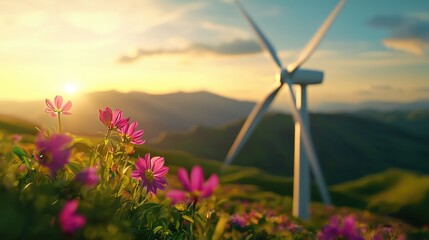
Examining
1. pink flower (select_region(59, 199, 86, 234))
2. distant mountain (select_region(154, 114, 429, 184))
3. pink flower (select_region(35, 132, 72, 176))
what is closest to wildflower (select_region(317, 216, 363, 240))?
pink flower (select_region(35, 132, 72, 176))

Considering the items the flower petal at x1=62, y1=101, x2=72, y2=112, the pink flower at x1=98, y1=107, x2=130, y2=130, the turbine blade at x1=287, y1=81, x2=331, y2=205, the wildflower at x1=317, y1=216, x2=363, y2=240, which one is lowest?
the turbine blade at x1=287, y1=81, x2=331, y2=205

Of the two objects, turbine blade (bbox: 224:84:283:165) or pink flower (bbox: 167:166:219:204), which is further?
turbine blade (bbox: 224:84:283:165)

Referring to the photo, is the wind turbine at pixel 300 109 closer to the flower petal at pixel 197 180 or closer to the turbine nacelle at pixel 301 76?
the turbine nacelle at pixel 301 76

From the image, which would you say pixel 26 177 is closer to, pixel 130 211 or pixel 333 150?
pixel 130 211

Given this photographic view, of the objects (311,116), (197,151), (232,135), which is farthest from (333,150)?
(197,151)

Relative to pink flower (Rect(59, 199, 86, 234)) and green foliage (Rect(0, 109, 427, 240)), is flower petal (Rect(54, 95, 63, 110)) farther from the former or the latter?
pink flower (Rect(59, 199, 86, 234))

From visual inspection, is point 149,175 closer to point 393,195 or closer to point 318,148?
point 393,195
